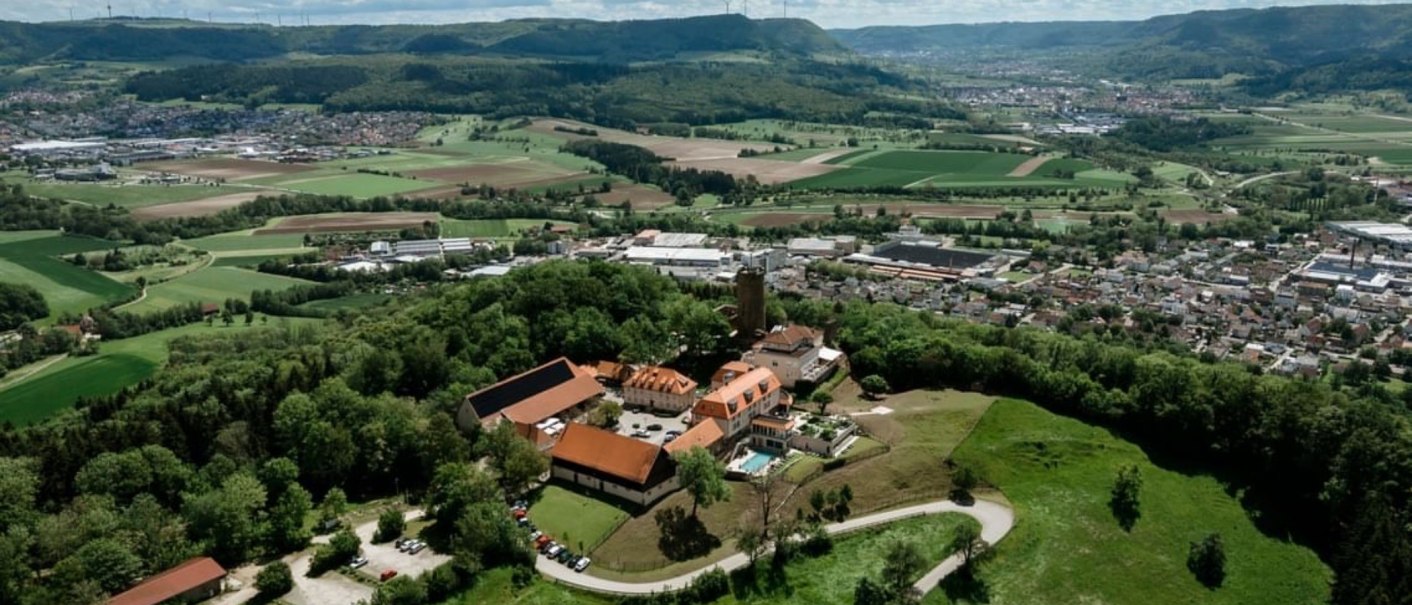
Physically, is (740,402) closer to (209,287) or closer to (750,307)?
(750,307)

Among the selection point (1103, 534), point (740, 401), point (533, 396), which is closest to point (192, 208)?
point (533, 396)

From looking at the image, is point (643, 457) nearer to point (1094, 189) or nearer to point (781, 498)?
point (781, 498)

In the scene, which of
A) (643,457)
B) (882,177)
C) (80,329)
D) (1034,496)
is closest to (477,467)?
(643,457)

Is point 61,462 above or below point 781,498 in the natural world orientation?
above

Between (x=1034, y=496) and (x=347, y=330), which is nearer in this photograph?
(x=1034, y=496)

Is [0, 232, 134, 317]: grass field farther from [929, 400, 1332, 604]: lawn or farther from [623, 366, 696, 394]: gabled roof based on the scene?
[929, 400, 1332, 604]: lawn

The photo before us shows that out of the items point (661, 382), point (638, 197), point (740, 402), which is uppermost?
point (740, 402)
